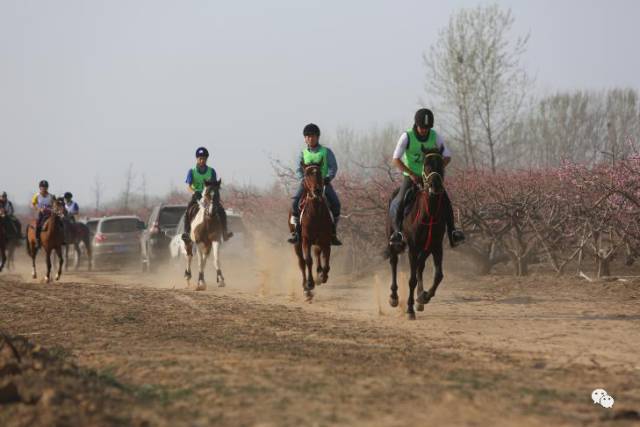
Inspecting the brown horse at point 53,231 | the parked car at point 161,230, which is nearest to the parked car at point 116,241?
the parked car at point 161,230

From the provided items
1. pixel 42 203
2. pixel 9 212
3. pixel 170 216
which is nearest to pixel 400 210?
pixel 42 203

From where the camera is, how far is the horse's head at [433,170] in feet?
38.1

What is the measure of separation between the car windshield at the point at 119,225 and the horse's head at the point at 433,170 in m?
22.5

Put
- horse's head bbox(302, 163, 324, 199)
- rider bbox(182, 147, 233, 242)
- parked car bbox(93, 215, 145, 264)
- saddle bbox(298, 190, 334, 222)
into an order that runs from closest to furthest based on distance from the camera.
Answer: horse's head bbox(302, 163, 324, 199), saddle bbox(298, 190, 334, 222), rider bbox(182, 147, 233, 242), parked car bbox(93, 215, 145, 264)

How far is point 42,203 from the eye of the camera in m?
22.2

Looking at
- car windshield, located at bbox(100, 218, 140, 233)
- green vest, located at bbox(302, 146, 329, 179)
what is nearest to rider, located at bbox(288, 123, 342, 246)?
green vest, located at bbox(302, 146, 329, 179)

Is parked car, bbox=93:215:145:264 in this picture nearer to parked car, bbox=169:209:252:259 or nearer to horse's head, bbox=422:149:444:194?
parked car, bbox=169:209:252:259

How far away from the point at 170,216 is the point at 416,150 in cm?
1537

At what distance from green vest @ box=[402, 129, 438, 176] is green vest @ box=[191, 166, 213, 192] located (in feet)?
25.2

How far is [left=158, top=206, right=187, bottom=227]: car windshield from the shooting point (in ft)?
86.9

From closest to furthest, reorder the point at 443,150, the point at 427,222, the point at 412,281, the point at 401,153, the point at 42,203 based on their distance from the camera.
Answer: the point at 427,222
the point at 412,281
the point at 401,153
the point at 443,150
the point at 42,203

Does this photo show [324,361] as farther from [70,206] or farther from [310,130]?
[70,206]

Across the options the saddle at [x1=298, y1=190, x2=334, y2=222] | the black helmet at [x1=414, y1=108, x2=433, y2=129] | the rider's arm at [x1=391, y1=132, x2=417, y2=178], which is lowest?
the saddle at [x1=298, y1=190, x2=334, y2=222]

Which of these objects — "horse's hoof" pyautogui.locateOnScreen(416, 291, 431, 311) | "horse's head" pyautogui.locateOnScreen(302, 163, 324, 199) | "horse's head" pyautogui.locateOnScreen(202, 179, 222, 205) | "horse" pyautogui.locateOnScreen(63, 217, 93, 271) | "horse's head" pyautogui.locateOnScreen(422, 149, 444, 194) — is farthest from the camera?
"horse" pyautogui.locateOnScreen(63, 217, 93, 271)
